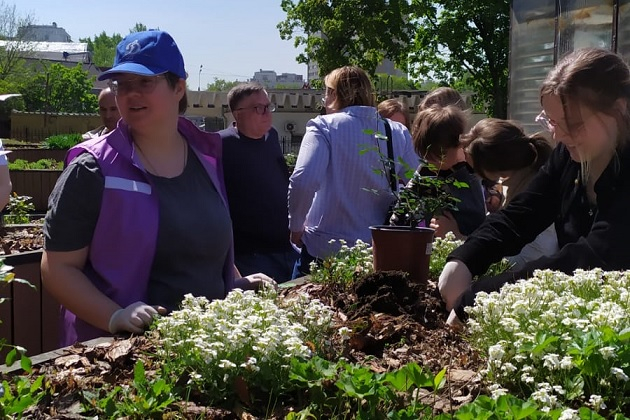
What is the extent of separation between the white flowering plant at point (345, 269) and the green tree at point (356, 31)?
27727 millimetres

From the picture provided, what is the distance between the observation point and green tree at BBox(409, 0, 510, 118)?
31609mm

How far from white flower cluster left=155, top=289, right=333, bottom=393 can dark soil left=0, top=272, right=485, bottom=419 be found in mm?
93

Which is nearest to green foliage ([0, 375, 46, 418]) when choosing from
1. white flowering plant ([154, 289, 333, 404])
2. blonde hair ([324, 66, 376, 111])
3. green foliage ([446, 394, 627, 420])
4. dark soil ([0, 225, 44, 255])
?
white flowering plant ([154, 289, 333, 404])

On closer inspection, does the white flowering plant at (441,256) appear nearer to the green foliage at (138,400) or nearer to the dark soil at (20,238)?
the green foliage at (138,400)

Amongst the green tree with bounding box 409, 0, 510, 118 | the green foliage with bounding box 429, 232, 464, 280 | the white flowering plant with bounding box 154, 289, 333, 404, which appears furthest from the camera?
the green tree with bounding box 409, 0, 510, 118

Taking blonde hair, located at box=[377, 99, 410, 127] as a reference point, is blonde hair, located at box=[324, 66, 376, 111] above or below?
→ above

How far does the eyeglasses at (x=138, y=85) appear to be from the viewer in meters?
3.17

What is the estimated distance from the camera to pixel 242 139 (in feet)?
19.8

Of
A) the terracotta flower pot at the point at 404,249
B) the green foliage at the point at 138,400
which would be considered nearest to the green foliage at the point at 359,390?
the green foliage at the point at 138,400

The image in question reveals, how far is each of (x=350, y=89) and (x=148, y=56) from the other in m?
2.12

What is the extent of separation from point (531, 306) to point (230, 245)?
1.45 meters

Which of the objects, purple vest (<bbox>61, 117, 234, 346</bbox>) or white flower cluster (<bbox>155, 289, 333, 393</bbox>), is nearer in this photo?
white flower cluster (<bbox>155, 289, 333, 393</bbox>)

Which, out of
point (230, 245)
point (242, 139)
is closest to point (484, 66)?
point (242, 139)

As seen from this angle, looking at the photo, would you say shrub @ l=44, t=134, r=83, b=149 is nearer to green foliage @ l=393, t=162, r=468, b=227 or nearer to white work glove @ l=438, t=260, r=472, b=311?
green foliage @ l=393, t=162, r=468, b=227
